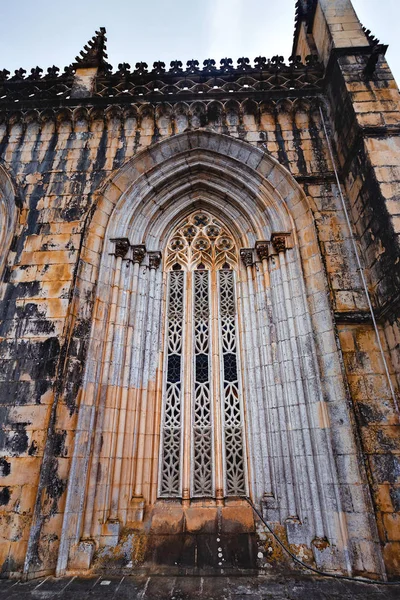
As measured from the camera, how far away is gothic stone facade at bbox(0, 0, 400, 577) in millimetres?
4746

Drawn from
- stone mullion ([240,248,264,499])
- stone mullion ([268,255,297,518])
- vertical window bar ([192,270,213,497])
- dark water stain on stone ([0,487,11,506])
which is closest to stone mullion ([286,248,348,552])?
stone mullion ([268,255,297,518])

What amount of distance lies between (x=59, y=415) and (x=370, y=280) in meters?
5.56

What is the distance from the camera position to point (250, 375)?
19.5ft

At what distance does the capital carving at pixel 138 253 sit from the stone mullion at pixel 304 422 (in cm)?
282

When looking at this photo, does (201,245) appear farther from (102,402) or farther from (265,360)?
(102,402)

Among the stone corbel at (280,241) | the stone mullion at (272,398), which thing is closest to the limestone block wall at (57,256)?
the stone corbel at (280,241)

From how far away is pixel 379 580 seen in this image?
4.14 m

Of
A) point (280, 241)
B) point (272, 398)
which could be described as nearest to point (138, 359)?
point (272, 398)

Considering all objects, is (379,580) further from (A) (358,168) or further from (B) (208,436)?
(A) (358,168)

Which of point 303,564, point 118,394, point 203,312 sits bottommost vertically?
point 303,564

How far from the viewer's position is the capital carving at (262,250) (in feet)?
21.6

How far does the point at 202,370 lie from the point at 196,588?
3.06 meters

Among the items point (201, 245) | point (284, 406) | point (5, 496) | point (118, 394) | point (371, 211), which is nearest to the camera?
point (5, 496)

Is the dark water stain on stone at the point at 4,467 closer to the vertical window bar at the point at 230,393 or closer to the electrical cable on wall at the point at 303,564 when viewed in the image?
the vertical window bar at the point at 230,393
